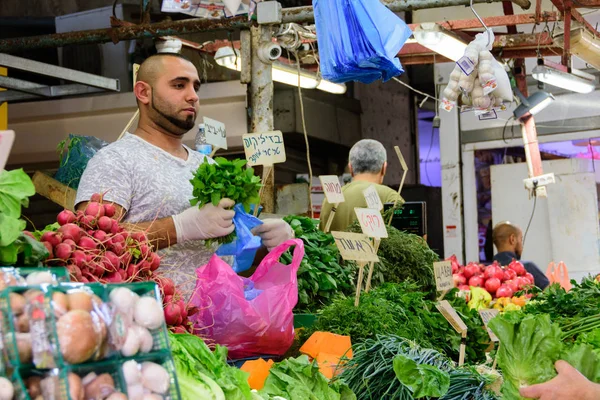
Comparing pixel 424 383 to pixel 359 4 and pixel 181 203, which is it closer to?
pixel 181 203

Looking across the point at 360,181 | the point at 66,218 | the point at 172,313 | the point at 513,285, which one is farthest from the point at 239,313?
the point at 513,285

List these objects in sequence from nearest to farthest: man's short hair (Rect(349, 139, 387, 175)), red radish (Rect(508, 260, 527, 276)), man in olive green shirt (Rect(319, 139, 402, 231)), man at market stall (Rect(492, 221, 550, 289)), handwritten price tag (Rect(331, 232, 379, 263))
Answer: handwritten price tag (Rect(331, 232, 379, 263)) → man in olive green shirt (Rect(319, 139, 402, 231)) → man's short hair (Rect(349, 139, 387, 175)) → red radish (Rect(508, 260, 527, 276)) → man at market stall (Rect(492, 221, 550, 289))

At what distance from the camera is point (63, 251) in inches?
82.2

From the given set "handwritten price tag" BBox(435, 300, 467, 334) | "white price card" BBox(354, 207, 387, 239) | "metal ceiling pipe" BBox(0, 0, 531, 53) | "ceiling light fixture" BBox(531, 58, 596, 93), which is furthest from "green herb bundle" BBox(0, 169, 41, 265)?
"ceiling light fixture" BBox(531, 58, 596, 93)

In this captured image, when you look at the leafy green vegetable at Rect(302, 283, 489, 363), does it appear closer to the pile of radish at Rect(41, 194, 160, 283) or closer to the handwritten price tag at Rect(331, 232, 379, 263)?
the handwritten price tag at Rect(331, 232, 379, 263)

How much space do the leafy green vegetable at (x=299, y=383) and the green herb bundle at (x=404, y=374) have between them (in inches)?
9.7

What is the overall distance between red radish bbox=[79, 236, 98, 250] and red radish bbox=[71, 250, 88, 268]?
Answer: 0.14 feet

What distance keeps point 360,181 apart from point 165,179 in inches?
98.7

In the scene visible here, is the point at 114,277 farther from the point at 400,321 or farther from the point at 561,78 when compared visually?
the point at 561,78

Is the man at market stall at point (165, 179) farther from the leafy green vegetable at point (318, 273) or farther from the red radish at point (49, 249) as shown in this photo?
the red radish at point (49, 249)

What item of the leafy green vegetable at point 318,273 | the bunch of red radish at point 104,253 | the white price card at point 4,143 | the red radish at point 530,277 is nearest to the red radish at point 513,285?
the red radish at point 530,277

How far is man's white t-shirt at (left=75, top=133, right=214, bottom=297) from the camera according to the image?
308 cm

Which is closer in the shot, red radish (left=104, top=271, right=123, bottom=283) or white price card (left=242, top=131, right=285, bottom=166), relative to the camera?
red radish (left=104, top=271, right=123, bottom=283)

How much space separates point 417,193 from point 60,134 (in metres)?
4.98
